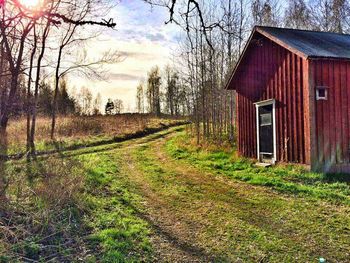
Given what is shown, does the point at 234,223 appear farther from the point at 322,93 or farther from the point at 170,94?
the point at 170,94

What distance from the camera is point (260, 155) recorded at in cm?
1327

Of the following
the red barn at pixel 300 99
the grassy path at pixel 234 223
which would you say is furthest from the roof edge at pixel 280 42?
the grassy path at pixel 234 223

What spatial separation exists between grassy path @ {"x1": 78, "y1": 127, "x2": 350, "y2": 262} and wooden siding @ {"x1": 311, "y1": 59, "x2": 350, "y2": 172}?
313 centimetres

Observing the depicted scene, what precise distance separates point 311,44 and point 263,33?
5.55 feet

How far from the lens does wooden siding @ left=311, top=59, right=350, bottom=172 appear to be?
1070cm

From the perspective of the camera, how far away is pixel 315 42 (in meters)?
12.5

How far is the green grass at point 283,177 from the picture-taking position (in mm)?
8320

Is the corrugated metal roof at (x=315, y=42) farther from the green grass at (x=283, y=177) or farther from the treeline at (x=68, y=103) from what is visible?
the treeline at (x=68, y=103)

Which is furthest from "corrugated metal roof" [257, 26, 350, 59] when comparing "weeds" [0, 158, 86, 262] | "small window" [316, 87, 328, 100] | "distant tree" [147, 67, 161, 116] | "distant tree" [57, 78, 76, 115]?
"distant tree" [147, 67, 161, 116]

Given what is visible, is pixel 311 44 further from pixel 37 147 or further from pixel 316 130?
pixel 37 147

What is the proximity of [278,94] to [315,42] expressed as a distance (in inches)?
94.6

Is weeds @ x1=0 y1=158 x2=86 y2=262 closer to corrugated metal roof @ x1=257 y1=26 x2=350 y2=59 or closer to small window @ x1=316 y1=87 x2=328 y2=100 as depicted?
small window @ x1=316 y1=87 x2=328 y2=100

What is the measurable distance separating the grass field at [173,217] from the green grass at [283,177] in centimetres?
3

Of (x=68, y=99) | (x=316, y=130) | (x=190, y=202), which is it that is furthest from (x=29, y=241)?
(x=68, y=99)
